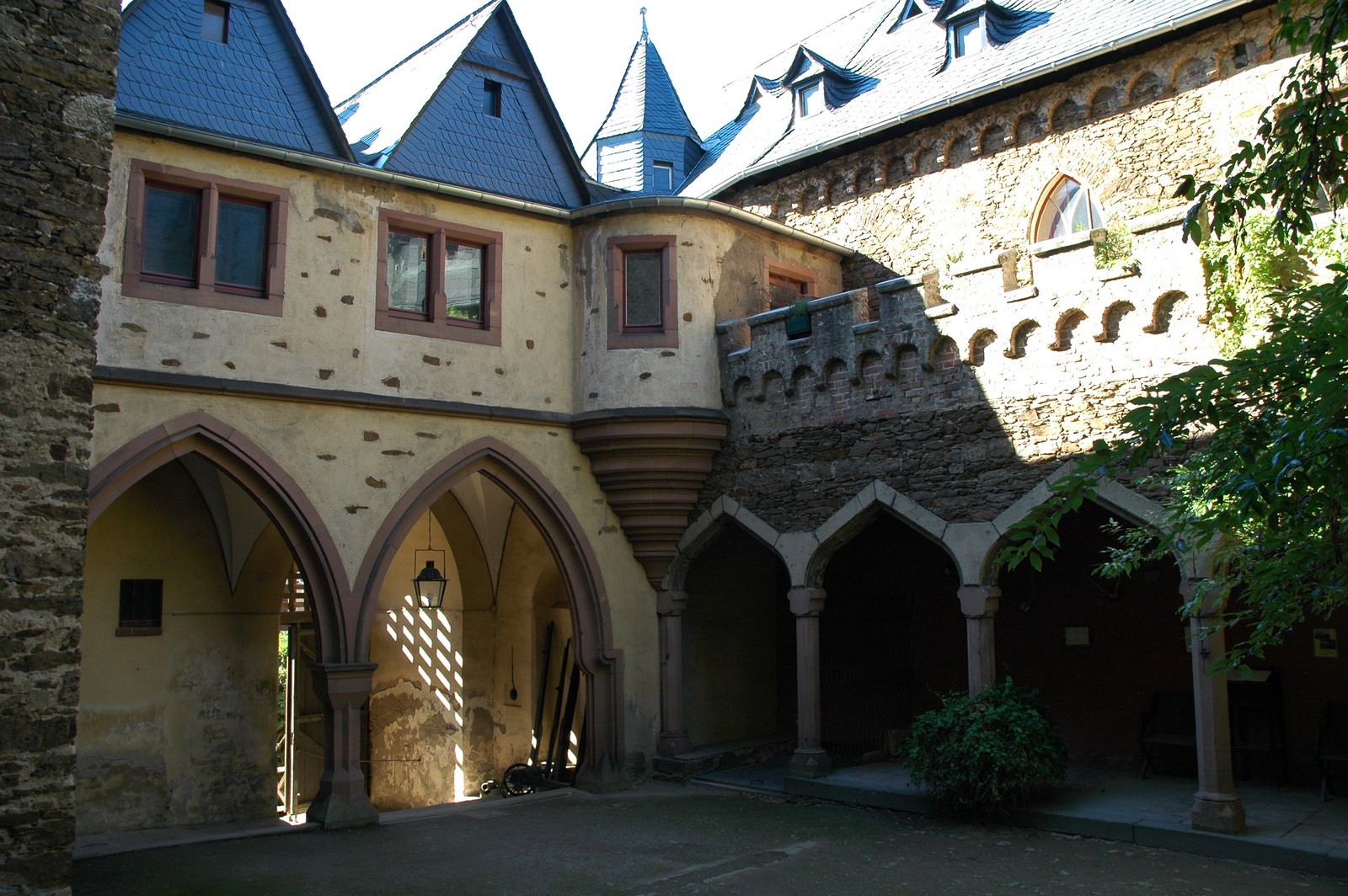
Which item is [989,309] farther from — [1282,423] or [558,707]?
[558,707]

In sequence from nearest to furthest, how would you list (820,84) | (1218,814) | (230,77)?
(1218,814)
(230,77)
(820,84)

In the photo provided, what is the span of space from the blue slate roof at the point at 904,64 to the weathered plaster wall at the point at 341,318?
4210mm

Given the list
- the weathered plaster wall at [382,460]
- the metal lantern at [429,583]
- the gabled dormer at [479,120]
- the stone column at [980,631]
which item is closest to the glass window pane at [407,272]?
the gabled dormer at [479,120]

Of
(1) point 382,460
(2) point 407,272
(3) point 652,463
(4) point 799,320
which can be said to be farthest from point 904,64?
(1) point 382,460

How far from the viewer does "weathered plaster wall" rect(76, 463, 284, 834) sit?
11.0 metres

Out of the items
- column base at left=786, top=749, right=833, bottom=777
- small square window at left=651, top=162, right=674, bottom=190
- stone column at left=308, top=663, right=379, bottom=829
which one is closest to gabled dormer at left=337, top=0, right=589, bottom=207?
small square window at left=651, top=162, right=674, bottom=190

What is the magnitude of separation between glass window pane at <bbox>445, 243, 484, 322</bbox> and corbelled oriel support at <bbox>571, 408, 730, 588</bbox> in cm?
152

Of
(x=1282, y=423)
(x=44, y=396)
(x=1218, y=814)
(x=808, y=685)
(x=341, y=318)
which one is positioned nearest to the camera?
(x=1282, y=423)

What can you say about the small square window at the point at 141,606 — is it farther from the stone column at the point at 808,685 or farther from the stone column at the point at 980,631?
the stone column at the point at 980,631

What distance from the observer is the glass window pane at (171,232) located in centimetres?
944

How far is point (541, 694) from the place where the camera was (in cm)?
1381

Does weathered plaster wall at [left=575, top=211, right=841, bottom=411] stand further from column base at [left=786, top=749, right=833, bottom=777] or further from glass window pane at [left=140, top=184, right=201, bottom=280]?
glass window pane at [left=140, top=184, right=201, bottom=280]

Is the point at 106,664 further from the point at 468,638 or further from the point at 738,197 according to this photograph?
the point at 738,197

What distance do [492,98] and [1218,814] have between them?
32.2 ft
